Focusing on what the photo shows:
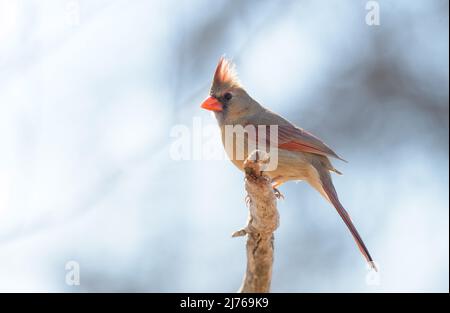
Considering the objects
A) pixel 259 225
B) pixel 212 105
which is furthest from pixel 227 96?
pixel 259 225

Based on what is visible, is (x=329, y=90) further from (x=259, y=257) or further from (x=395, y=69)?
(x=259, y=257)

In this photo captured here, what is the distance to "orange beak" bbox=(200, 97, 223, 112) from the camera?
553 centimetres

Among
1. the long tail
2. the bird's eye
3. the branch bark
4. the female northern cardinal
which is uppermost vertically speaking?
the bird's eye

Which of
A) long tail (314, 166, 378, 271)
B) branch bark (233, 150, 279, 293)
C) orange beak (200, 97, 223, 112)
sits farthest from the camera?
orange beak (200, 97, 223, 112)

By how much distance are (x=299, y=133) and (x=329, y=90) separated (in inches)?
92.7

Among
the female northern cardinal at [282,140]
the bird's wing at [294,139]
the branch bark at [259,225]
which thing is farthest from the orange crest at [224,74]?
the branch bark at [259,225]

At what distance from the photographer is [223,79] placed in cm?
559

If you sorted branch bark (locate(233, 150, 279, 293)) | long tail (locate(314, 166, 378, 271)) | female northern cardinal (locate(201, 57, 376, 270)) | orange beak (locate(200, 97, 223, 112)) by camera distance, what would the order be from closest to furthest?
branch bark (locate(233, 150, 279, 293))
long tail (locate(314, 166, 378, 271))
female northern cardinal (locate(201, 57, 376, 270))
orange beak (locate(200, 97, 223, 112))

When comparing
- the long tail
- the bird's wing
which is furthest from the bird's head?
the long tail

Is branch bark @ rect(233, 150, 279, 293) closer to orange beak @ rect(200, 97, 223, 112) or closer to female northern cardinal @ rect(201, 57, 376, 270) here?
female northern cardinal @ rect(201, 57, 376, 270)

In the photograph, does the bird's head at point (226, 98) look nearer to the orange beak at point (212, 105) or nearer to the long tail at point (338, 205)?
the orange beak at point (212, 105)

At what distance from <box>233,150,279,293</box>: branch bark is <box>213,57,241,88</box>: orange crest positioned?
1.73 m

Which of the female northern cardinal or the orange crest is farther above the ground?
the orange crest
